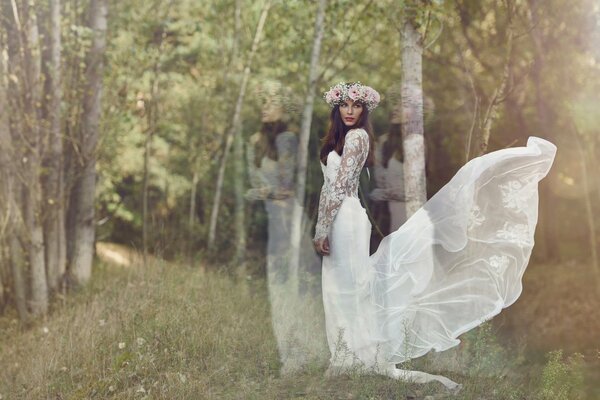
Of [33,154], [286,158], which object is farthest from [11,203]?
[286,158]

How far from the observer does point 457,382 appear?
19.7ft

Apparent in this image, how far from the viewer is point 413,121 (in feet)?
22.7

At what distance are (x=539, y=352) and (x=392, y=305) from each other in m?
5.36

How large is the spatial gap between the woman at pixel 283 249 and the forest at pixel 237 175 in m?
0.07

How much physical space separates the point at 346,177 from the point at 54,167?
5.48 meters

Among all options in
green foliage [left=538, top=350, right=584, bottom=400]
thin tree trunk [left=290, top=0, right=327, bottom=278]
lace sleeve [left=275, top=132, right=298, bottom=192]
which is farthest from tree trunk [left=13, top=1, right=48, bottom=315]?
green foliage [left=538, top=350, right=584, bottom=400]

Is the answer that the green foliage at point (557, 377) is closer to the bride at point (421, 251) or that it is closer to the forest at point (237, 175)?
the forest at point (237, 175)

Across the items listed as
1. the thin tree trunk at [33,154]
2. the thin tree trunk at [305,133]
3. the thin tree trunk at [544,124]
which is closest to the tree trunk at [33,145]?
the thin tree trunk at [33,154]

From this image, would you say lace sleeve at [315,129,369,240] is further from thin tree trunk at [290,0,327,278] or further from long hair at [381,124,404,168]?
thin tree trunk at [290,0,327,278]

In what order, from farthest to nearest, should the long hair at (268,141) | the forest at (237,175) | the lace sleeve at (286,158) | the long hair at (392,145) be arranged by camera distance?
the long hair at (268,141), the lace sleeve at (286,158), the long hair at (392,145), the forest at (237,175)

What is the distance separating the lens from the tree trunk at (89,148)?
998 centimetres

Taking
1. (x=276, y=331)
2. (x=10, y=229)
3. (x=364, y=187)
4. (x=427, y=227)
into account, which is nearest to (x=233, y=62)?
(x=364, y=187)

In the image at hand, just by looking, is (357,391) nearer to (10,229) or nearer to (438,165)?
(10,229)

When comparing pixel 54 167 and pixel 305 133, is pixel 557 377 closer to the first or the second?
pixel 305 133
